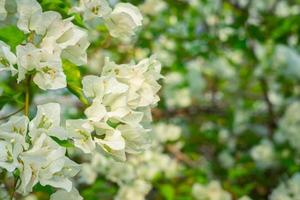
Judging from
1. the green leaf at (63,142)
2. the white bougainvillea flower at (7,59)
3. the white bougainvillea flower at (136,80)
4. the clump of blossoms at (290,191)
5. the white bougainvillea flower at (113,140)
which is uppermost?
the clump of blossoms at (290,191)

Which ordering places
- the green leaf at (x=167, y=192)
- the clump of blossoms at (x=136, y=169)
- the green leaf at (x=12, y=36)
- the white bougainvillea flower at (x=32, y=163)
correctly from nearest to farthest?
1. the white bougainvillea flower at (x=32, y=163)
2. the green leaf at (x=12, y=36)
3. the clump of blossoms at (x=136, y=169)
4. the green leaf at (x=167, y=192)

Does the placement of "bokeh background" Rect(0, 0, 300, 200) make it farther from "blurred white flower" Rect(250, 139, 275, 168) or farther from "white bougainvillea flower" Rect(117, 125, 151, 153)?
"white bougainvillea flower" Rect(117, 125, 151, 153)

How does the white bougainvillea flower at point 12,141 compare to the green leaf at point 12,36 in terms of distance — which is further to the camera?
the green leaf at point 12,36

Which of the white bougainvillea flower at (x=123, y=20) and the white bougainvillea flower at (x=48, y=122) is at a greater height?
the white bougainvillea flower at (x=123, y=20)

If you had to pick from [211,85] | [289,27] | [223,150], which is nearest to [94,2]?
[289,27]

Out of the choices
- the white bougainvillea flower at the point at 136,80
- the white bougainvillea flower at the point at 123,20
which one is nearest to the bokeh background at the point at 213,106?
the white bougainvillea flower at the point at 123,20

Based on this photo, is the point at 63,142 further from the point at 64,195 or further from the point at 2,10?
the point at 2,10

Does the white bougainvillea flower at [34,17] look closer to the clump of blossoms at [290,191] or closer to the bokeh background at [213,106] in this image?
the bokeh background at [213,106]

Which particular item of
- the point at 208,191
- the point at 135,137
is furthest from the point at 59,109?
the point at 208,191
